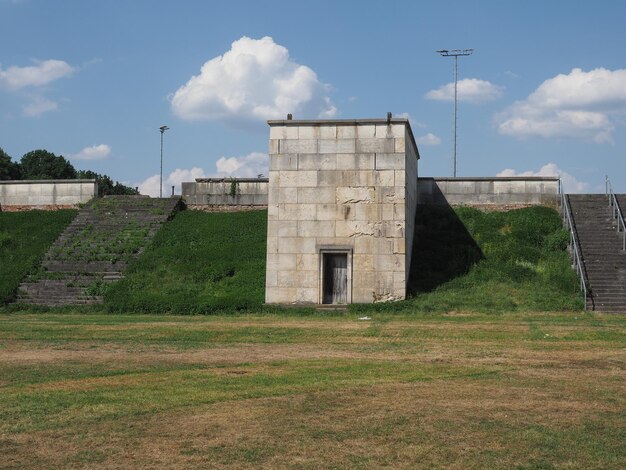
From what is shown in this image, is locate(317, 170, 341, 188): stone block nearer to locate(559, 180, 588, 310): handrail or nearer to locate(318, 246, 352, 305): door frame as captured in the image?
locate(318, 246, 352, 305): door frame

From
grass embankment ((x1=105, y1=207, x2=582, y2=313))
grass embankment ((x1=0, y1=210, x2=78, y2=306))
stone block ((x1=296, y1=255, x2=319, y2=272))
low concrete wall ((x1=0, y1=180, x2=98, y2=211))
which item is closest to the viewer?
grass embankment ((x1=105, y1=207, x2=582, y2=313))

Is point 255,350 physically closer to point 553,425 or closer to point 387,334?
point 387,334

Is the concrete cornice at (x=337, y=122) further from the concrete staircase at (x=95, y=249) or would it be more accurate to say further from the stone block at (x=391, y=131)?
the concrete staircase at (x=95, y=249)

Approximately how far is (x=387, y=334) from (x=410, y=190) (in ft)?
40.5

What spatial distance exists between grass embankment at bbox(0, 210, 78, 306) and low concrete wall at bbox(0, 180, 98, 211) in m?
1.14

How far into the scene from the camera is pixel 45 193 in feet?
132

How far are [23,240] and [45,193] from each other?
19.3 feet

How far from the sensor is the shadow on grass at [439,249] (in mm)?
29281

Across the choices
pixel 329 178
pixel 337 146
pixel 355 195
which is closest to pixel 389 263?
pixel 355 195

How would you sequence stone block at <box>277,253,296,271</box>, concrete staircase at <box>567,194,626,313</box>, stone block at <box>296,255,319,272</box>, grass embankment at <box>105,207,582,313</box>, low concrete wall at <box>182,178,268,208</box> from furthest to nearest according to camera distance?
low concrete wall at <box>182,178,268,208</box>
stone block at <box>277,253,296,271</box>
stone block at <box>296,255,319,272</box>
grass embankment at <box>105,207,582,313</box>
concrete staircase at <box>567,194,626,313</box>

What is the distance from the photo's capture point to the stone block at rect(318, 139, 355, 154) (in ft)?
91.2

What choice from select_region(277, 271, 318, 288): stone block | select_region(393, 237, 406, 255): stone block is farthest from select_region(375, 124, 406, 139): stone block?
select_region(277, 271, 318, 288): stone block

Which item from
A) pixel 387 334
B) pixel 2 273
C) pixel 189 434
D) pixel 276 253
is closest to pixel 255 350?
pixel 387 334

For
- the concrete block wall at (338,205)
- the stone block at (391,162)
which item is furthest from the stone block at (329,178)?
the stone block at (391,162)
